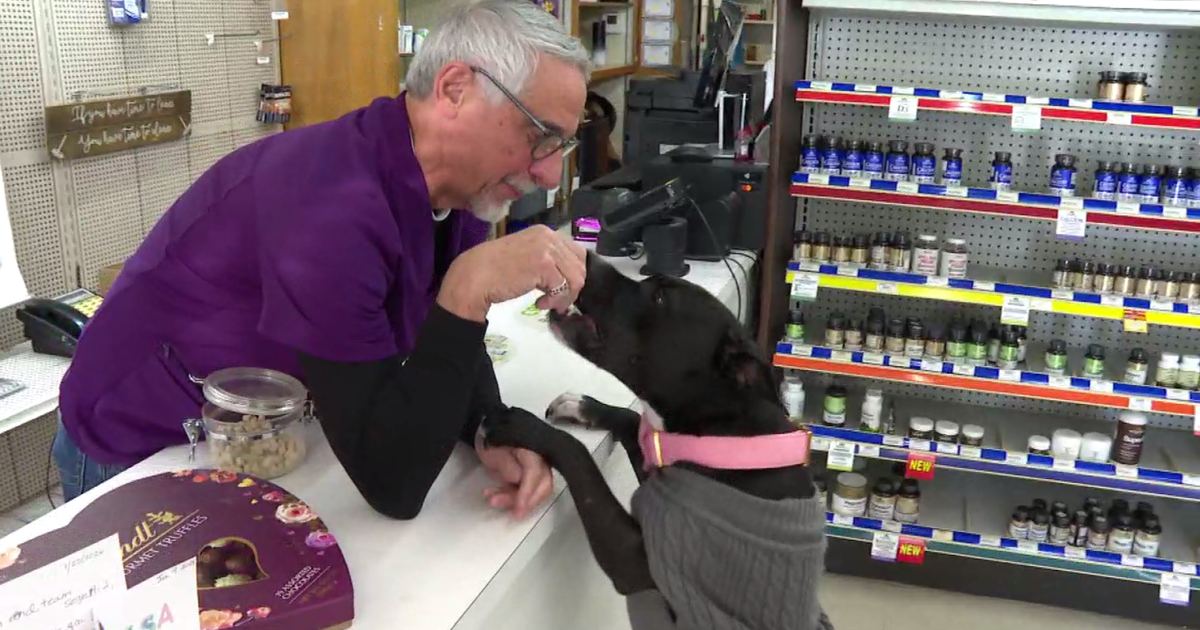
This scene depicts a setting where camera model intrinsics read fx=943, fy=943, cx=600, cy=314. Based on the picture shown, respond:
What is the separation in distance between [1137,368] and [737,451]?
201cm

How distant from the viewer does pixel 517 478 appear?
52.6 inches

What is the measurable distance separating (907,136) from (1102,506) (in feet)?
4.56

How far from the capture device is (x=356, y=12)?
134 inches

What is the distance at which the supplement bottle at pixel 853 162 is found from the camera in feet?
9.29

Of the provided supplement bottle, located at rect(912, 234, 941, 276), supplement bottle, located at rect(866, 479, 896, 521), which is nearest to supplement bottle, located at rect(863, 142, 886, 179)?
supplement bottle, located at rect(912, 234, 941, 276)

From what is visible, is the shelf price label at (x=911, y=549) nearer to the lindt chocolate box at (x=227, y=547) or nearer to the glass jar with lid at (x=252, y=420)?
the glass jar with lid at (x=252, y=420)

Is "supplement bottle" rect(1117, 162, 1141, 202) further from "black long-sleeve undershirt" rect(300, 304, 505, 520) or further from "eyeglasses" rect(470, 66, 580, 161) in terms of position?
"black long-sleeve undershirt" rect(300, 304, 505, 520)

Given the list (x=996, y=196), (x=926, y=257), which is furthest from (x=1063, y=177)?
(x=926, y=257)

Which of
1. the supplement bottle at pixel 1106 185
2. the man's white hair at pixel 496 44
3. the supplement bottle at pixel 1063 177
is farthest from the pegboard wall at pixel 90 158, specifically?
the supplement bottle at pixel 1106 185

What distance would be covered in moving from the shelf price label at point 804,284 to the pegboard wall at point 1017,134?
0.39 m

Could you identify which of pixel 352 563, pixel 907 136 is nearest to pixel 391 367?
pixel 352 563

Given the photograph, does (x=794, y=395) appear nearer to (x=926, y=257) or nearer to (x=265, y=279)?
(x=926, y=257)

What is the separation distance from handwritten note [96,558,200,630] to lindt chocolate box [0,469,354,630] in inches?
0.5

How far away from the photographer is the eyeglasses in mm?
1222
